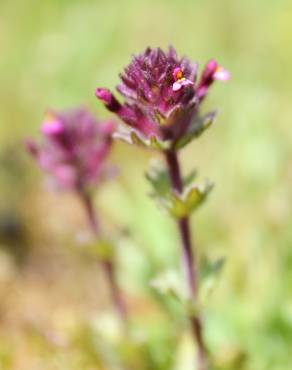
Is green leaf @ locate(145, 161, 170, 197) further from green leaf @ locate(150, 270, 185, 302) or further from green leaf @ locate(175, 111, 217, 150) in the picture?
green leaf @ locate(150, 270, 185, 302)

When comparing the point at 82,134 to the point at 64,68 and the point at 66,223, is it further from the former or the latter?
the point at 64,68

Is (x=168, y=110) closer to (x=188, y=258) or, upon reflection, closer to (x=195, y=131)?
(x=195, y=131)

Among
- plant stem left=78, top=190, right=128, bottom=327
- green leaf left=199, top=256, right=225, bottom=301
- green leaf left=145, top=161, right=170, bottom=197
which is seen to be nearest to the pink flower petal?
green leaf left=145, top=161, right=170, bottom=197

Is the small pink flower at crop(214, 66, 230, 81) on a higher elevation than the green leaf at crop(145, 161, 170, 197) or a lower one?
higher

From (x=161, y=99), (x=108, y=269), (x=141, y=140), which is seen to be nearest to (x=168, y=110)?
(x=161, y=99)

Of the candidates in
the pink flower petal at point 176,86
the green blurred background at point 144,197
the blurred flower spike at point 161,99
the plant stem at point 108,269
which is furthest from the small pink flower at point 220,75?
the green blurred background at point 144,197

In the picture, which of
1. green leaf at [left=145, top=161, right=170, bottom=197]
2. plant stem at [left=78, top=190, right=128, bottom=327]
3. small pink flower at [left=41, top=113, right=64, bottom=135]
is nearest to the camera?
green leaf at [left=145, top=161, right=170, bottom=197]

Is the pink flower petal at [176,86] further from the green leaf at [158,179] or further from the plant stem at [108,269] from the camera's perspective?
the plant stem at [108,269]
